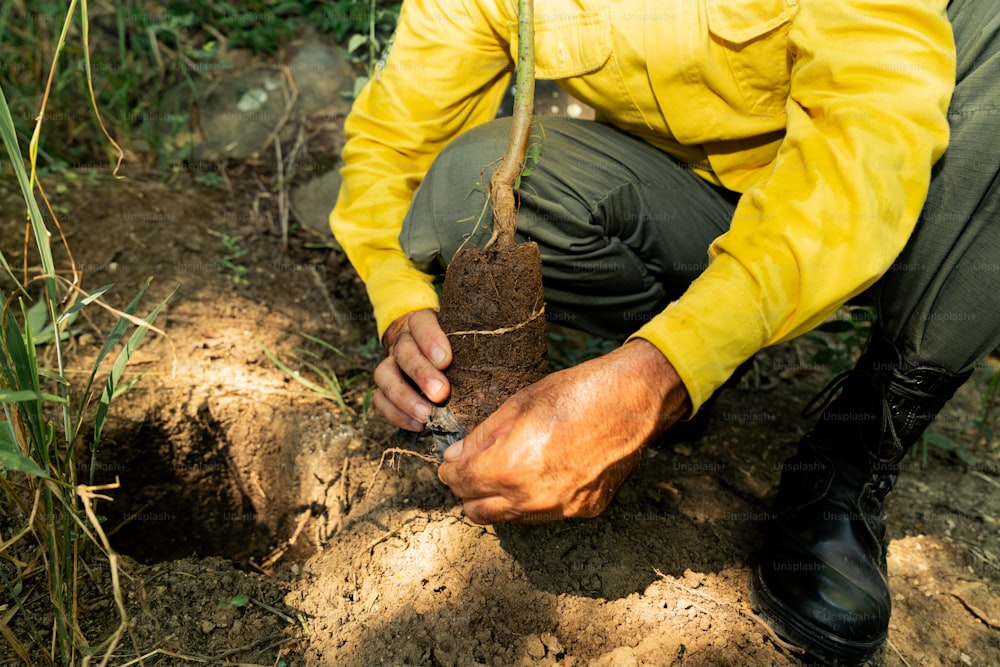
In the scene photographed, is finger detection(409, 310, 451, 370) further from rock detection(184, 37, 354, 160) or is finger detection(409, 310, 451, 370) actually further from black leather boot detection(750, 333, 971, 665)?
rock detection(184, 37, 354, 160)

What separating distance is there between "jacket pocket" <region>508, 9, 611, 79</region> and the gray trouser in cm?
14

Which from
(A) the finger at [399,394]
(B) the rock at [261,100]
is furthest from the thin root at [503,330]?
(B) the rock at [261,100]

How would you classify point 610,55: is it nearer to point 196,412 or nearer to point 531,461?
point 531,461

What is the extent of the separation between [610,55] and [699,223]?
0.44 metres

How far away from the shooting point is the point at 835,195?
1.09 m

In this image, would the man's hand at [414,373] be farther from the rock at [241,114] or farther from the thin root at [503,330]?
the rock at [241,114]

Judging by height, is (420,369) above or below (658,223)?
below

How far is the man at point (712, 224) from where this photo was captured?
1.10m

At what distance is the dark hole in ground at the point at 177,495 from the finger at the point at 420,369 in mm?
634

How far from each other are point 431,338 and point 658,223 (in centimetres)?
61

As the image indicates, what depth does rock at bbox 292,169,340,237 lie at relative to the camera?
2.63 m

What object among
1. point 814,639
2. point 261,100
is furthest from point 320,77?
point 814,639

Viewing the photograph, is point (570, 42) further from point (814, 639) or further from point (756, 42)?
point (814, 639)

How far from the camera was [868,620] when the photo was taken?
53.1 inches
